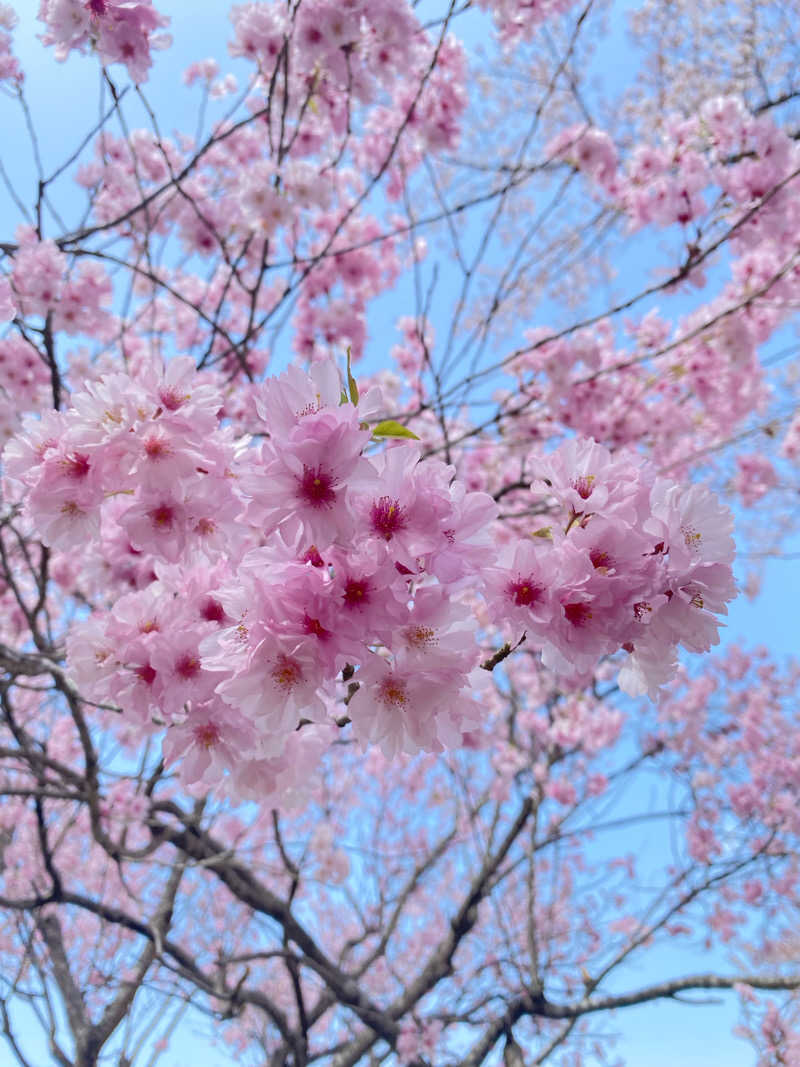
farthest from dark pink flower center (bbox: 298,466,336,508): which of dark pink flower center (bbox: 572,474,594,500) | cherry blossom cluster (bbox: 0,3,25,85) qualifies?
cherry blossom cluster (bbox: 0,3,25,85)

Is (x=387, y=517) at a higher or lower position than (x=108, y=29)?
lower

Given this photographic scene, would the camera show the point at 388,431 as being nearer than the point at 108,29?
Yes

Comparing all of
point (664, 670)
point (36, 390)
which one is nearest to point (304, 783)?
point (664, 670)

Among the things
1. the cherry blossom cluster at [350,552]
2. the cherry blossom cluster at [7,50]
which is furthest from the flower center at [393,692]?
the cherry blossom cluster at [7,50]

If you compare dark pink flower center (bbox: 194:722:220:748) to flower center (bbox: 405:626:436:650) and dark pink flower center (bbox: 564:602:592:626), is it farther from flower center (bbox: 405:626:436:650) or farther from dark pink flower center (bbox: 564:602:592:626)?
dark pink flower center (bbox: 564:602:592:626)

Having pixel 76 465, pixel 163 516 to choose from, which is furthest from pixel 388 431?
pixel 76 465

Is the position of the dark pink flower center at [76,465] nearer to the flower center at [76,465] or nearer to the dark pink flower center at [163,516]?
the flower center at [76,465]

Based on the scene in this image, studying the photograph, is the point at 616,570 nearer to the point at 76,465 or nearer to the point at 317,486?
the point at 317,486

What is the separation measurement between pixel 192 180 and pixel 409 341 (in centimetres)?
206

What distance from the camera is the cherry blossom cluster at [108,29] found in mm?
2184

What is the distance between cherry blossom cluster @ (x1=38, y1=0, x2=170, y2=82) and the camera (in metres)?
2.18

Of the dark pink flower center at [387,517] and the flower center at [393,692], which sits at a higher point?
the dark pink flower center at [387,517]

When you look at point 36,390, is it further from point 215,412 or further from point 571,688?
point 571,688

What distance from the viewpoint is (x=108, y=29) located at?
7.39ft
